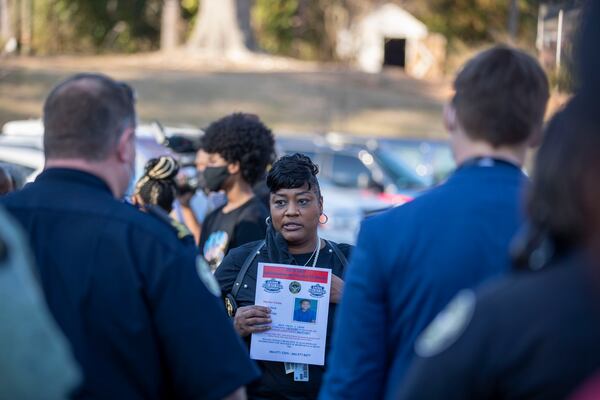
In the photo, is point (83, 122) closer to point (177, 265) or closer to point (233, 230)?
point (177, 265)

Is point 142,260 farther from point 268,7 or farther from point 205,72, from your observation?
point 268,7

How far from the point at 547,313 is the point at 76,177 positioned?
1740 millimetres

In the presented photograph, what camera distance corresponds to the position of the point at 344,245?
515cm

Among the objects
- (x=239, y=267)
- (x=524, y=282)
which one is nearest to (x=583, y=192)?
(x=524, y=282)

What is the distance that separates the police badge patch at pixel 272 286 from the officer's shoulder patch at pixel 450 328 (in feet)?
8.08

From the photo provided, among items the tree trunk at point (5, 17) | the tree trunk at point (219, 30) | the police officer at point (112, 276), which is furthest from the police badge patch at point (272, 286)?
the tree trunk at point (5, 17)

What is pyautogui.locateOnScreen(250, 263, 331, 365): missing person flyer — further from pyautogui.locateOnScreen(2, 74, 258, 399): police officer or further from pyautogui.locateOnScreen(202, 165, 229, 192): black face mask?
pyautogui.locateOnScreen(202, 165, 229, 192): black face mask

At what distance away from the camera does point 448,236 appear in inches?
119

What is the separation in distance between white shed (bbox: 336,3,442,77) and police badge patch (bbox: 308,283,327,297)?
1624 inches

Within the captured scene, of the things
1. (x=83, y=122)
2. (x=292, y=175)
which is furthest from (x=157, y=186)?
(x=83, y=122)

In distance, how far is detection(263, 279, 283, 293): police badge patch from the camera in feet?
15.4

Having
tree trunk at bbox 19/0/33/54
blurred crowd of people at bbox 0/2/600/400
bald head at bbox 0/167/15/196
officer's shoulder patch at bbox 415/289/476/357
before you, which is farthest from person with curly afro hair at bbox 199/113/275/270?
tree trunk at bbox 19/0/33/54

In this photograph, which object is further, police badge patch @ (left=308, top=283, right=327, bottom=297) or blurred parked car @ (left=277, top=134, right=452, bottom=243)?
blurred parked car @ (left=277, top=134, right=452, bottom=243)

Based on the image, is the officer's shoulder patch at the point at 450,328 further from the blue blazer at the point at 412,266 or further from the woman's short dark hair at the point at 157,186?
the woman's short dark hair at the point at 157,186
